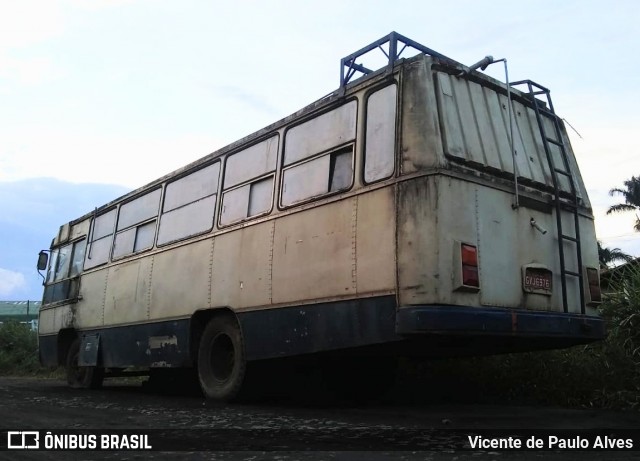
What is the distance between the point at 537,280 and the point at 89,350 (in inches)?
303

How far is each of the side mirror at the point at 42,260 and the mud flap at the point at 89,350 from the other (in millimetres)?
3294

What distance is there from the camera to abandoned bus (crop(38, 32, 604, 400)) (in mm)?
5148

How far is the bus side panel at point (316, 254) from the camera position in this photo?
566 centimetres

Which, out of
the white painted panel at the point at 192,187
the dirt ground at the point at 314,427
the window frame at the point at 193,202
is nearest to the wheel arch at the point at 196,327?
the dirt ground at the point at 314,427

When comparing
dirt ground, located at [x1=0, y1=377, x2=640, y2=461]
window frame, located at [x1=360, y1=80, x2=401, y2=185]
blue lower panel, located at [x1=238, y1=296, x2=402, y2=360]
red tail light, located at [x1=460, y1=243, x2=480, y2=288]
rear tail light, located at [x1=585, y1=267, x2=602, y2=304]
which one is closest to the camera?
dirt ground, located at [x1=0, y1=377, x2=640, y2=461]

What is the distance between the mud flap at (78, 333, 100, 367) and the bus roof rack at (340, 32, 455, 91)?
6472 millimetres

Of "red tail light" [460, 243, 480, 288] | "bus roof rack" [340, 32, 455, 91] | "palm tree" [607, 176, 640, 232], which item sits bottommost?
"red tail light" [460, 243, 480, 288]

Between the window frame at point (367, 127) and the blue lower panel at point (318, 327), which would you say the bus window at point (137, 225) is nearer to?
the blue lower panel at point (318, 327)

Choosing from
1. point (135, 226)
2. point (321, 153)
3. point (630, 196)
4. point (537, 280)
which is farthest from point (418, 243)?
point (630, 196)

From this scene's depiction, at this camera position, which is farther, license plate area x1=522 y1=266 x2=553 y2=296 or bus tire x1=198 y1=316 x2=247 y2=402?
bus tire x1=198 y1=316 x2=247 y2=402

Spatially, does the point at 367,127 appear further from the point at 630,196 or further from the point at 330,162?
the point at 630,196

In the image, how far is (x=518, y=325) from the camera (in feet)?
17.5

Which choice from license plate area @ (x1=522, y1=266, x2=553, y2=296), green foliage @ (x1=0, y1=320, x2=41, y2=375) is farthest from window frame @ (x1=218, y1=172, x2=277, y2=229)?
green foliage @ (x1=0, y1=320, x2=41, y2=375)

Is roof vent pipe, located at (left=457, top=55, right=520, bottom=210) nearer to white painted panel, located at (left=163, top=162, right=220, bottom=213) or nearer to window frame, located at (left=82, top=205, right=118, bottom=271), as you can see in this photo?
white painted panel, located at (left=163, top=162, right=220, bottom=213)
